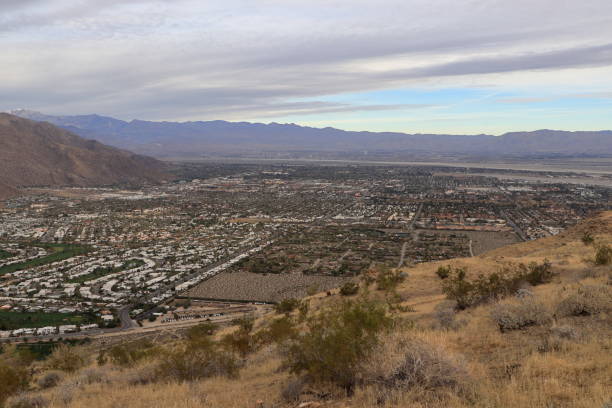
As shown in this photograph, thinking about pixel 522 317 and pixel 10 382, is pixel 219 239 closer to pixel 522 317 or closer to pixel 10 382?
pixel 10 382

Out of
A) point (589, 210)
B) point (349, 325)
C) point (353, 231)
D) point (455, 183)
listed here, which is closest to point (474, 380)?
point (349, 325)

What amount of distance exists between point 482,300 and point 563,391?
8954 millimetres

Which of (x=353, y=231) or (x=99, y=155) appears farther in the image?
(x=99, y=155)

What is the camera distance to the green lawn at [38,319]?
34.5 meters

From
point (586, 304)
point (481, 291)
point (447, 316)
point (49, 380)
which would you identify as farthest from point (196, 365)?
point (481, 291)

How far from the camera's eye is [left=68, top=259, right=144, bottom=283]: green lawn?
46938 millimetres

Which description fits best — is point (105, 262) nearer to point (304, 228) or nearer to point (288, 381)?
point (304, 228)

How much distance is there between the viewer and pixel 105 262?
53.5 metres

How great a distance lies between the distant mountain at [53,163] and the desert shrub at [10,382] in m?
147

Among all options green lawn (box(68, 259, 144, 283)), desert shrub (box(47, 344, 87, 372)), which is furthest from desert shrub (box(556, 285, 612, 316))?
green lawn (box(68, 259, 144, 283))

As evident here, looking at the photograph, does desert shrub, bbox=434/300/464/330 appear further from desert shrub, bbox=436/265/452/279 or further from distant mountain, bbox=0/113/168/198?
distant mountain, bbox=0/113/168/198

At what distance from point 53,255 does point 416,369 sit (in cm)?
5997

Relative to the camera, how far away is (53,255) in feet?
187

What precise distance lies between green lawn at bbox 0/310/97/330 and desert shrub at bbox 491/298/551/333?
32456 millimetres
